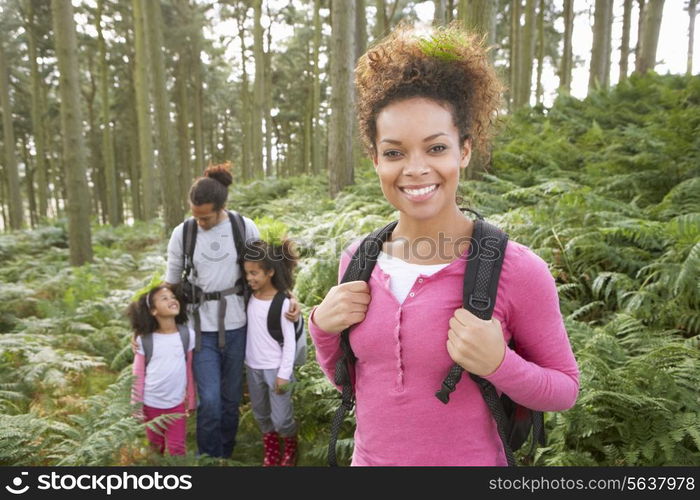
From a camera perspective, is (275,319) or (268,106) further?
(268,106)

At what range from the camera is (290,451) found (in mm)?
4121

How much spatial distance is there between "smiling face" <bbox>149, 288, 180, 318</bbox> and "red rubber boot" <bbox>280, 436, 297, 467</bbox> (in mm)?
1507

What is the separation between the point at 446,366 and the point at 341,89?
8294 millimetres

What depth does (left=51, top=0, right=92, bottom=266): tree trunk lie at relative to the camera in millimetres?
8648

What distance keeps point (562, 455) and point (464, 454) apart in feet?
6.10

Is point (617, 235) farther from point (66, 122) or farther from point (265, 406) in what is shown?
point (66, 122)

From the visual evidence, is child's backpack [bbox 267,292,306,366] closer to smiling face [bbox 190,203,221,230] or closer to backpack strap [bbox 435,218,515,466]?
smiling face [bbox 190,203,221,230]

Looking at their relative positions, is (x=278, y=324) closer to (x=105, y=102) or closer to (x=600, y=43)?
(x=600, y=43)

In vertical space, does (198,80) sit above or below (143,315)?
above

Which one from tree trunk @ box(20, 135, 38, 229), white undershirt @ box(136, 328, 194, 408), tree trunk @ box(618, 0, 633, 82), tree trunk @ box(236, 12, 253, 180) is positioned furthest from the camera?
tree trunk @ box(20, 135, 38, 229)

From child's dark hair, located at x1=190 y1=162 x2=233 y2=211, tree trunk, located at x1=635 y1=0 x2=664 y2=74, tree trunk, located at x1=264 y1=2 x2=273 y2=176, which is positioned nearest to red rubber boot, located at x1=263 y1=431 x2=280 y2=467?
child's dark hair, located at x1=190 y1=162 x2=233 y2=211

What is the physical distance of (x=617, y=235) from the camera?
5.21 m

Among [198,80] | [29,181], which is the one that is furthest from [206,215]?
[29,181]
